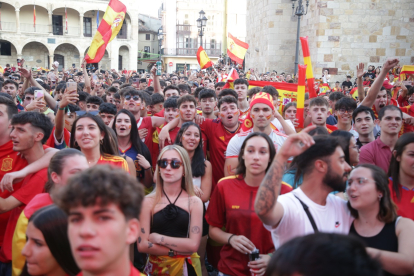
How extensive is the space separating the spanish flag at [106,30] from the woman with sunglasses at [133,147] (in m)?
4.78

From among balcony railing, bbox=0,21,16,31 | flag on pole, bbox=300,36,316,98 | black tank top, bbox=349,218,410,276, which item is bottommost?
black tank top, bbox=349,218,410,276

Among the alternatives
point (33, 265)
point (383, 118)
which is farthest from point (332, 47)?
point (33, 265)

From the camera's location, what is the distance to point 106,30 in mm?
9227

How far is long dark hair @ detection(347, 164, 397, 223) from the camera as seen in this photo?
2580 mm

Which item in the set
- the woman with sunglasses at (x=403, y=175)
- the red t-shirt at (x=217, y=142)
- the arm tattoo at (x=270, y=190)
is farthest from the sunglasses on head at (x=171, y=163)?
the woman with sunglasses at (x=403, y=175)

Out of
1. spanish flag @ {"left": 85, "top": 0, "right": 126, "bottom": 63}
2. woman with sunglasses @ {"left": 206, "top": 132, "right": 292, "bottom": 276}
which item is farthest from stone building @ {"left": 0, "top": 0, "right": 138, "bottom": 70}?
woman with sunglasses @ {"left": 206, "top": 132, "right": 292, "bottom": 276}

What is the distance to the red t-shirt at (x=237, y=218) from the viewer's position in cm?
305

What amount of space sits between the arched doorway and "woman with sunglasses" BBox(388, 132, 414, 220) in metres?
49.5

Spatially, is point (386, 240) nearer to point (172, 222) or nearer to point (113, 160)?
point (172, 222)

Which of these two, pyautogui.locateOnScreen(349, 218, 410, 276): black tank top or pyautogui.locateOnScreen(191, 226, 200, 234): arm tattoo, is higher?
pyautogui.locateOnScreen(349, 218, 410, 276): black tank top

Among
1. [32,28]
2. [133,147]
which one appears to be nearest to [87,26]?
[32,28]

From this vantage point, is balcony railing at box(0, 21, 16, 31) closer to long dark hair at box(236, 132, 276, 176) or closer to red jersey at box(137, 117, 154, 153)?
red jersey at box(137, 117, 154, 153)

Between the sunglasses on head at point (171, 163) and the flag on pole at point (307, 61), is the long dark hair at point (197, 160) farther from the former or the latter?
the flag on pole at point (307, 61)

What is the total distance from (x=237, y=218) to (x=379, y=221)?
3.57 ft
